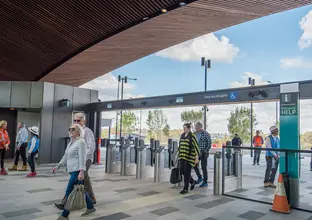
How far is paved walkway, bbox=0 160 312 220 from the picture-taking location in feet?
14.9

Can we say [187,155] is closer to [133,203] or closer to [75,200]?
[133,203]

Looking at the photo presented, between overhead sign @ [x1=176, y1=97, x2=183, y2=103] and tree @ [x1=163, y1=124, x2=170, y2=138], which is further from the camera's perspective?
tree @ [x1=163, y1=124, x2=170, y2=138]

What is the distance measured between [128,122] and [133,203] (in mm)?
31261

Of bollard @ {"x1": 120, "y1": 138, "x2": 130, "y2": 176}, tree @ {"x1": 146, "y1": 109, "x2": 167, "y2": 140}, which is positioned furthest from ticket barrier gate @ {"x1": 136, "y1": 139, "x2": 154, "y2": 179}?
tree @ {"x1": 146, "y1": 109, "x2": 167, "y2": 140}

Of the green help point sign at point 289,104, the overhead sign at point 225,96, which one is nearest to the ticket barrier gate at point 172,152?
the overhead sign at point 225,96

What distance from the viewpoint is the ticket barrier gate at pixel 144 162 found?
8477 mm

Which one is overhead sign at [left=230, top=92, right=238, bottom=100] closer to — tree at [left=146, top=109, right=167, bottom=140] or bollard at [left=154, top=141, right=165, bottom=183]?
bollard at [left=154, top=141, right=165, bottom=183]

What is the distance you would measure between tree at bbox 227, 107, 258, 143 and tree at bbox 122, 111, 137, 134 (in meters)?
13.1

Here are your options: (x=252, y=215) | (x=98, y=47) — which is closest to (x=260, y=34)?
(x=98, y=47)

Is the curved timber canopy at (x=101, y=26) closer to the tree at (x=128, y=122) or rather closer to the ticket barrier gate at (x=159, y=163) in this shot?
the ticket barrier gate at (x=159, y=163)

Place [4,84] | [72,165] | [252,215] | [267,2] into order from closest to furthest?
1. [72,165]
2. [252,215]
3. [267,2]
4. [4,84]

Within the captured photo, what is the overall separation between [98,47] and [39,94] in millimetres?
4296

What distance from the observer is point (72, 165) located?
161 inches

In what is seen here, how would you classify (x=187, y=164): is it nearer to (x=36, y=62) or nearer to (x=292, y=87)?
(x=292, y=87)
